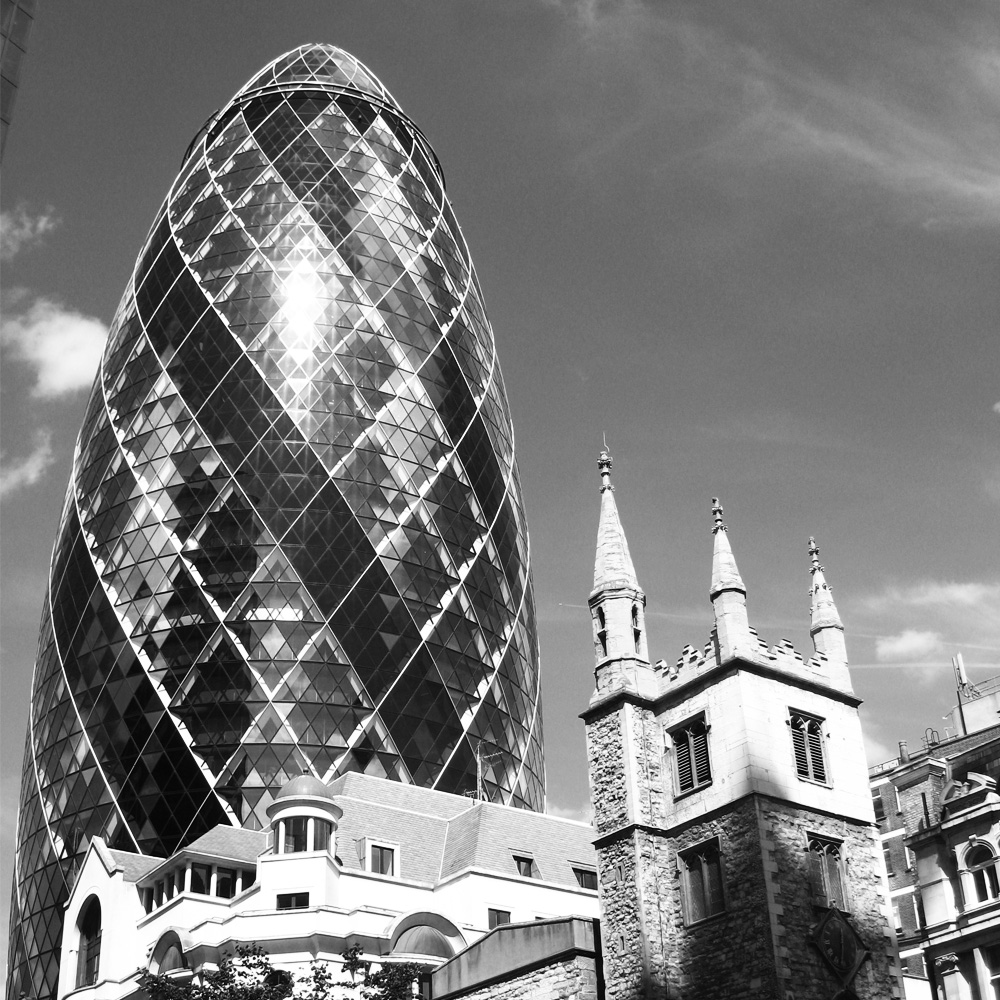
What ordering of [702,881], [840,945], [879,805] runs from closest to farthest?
1. [840,945]
2. [702,881]
3. [879,805]

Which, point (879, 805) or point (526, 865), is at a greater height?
point (879, 805)

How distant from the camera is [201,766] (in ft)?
164

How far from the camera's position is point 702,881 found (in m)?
27.9

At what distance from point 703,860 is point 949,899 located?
15.7 feet

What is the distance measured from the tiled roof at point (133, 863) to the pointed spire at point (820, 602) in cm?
2110

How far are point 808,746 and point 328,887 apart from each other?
44.1 feet

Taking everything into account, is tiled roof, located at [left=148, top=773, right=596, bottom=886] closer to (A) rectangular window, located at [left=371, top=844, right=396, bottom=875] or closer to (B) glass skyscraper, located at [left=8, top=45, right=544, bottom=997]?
(A) rectangular window, located at [left=371, top=844, right=396, bottom=875]

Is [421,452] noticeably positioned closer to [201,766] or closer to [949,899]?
[201,766]

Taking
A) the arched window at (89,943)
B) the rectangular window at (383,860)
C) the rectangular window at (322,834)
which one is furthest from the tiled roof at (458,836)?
the arched window at (89,943)

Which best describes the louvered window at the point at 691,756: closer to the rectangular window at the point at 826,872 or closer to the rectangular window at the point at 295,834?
the rectangular window at the point at 826,872

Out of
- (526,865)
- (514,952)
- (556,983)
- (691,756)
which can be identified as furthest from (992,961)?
(526,865)

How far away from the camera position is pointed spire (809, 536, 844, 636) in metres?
31.6

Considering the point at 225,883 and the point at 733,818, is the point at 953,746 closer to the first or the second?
the point at 733,818

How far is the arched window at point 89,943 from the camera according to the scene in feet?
143
